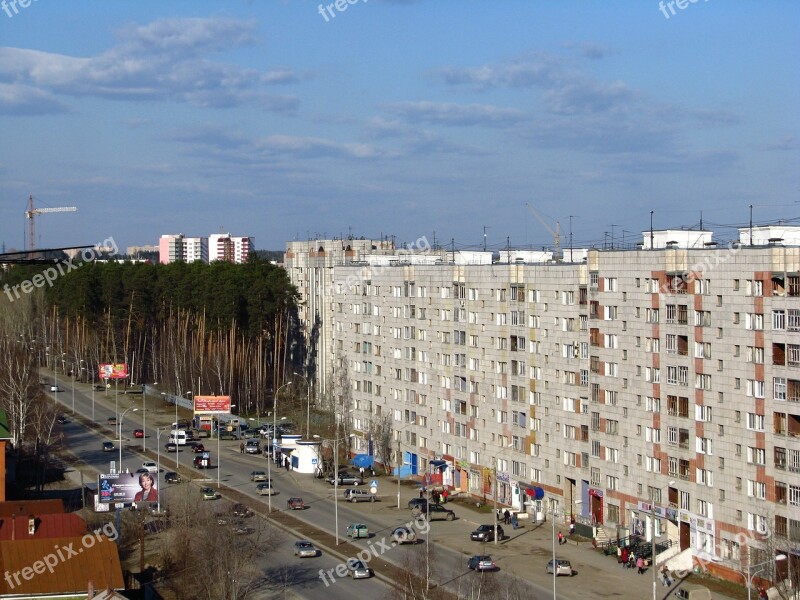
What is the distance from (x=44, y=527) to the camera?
5962 cm

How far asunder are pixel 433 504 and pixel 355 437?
83.6ft

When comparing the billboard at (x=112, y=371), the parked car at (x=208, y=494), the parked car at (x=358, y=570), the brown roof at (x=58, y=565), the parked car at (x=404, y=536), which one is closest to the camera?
the brown roof at (x=58, y=565)

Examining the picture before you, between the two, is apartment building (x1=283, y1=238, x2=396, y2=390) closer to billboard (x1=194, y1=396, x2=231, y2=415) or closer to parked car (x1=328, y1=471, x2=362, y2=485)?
billboard (x1=194, y1=396, x2=231, y2=415)

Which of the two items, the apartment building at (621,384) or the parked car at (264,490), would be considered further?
the parked car at (264,490)

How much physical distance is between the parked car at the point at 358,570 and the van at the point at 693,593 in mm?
16628

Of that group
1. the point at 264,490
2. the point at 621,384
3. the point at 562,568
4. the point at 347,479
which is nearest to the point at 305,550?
the point at 562,568

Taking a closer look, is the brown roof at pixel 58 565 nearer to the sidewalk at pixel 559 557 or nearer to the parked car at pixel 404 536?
the sidewalk at pixel 559 557

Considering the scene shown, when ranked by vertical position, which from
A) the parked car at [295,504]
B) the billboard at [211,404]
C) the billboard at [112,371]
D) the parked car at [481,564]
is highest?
the billboard at [112,371]

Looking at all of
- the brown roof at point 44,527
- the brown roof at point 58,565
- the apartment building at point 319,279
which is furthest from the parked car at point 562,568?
the apartment building at point 319,279

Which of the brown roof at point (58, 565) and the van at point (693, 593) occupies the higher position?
the brown roof at point (58, 565)

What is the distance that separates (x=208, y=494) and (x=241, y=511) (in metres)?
10.2

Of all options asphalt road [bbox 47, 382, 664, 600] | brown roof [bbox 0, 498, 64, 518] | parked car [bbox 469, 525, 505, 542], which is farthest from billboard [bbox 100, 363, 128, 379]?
parked car [bbox 469, 525, 505, 542]

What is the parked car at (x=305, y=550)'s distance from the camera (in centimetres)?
6856

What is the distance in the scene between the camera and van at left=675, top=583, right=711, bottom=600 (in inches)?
2296
